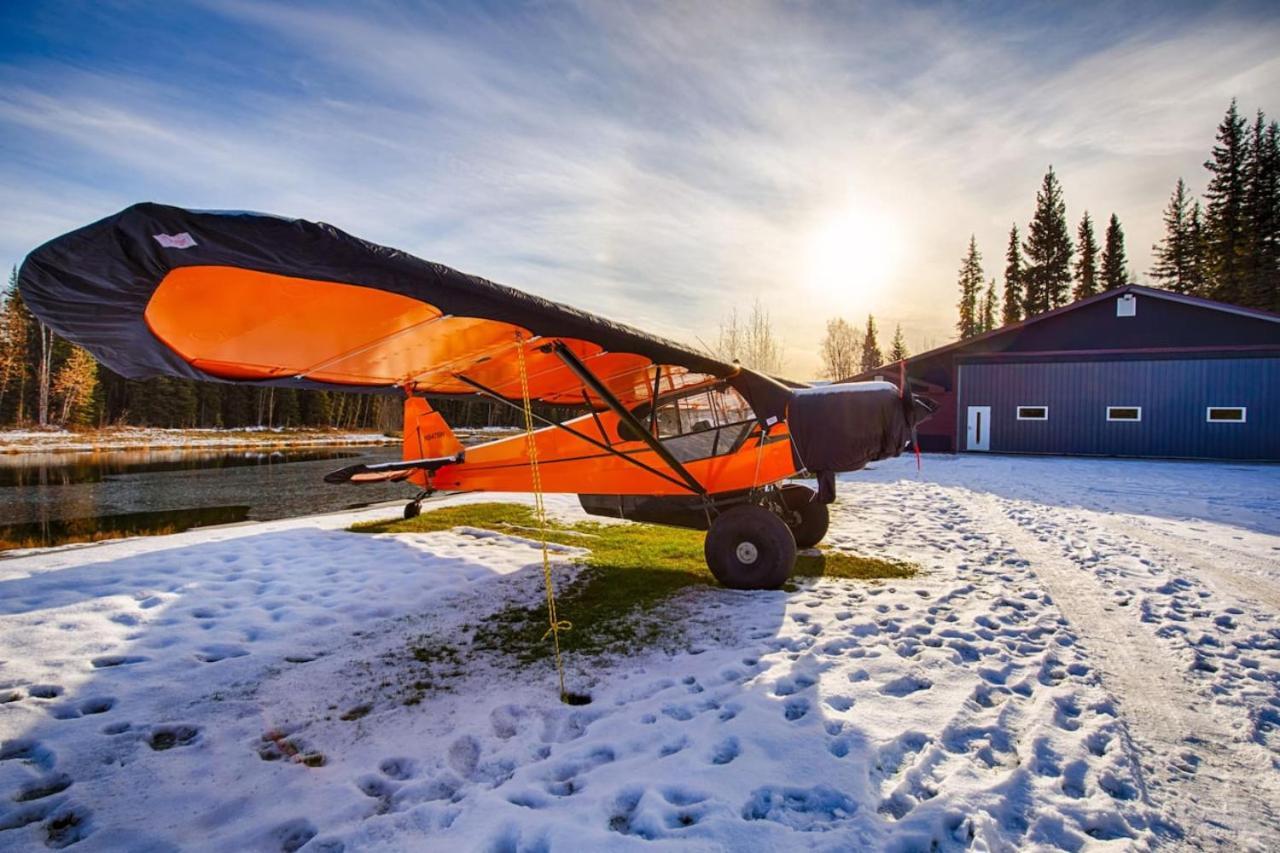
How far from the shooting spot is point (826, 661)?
364 centimetres

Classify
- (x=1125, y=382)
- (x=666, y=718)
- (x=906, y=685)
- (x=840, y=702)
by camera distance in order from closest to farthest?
(x=666, y=718) < (x=840, y=702) < (x=906, y=685) < (x=1125, y=382)

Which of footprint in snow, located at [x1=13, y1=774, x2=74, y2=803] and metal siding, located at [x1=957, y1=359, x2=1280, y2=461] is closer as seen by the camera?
footprint in snow, located at [x1=13, y1=774, x2=74, y2=803]

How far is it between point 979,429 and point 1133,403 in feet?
15.3

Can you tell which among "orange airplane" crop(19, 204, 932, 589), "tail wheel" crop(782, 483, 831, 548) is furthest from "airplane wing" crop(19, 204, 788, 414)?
"tail wheel" crop(782, 483, 831, 548)

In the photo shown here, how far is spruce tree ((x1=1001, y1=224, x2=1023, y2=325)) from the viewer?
4681cm

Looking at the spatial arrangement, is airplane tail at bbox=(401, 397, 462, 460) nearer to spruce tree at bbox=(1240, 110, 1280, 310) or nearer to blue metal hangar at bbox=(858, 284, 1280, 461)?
blue metal hangar at bbox=(858, 284, 1280, 461)

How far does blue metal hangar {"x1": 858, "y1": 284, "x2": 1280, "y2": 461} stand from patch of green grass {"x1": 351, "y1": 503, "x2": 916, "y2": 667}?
1433 centimetres

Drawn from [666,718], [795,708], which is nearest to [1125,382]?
[795,708]

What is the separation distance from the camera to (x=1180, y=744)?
2.78 m

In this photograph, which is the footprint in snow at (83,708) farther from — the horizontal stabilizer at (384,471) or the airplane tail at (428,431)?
the airplane tail at (428,431)

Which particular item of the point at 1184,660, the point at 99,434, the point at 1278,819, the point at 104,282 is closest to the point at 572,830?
the point at 1278,819

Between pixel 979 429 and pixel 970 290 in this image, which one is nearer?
pixel 979 429

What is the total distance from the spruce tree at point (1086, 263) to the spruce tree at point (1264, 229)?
8.95m

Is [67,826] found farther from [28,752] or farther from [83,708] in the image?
[83,708]
